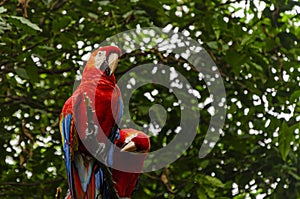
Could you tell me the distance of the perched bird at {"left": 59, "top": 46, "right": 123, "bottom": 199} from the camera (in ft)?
4.35

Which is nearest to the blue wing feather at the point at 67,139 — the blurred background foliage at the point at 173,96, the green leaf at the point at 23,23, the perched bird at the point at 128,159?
the perched bird at the point at 128,159

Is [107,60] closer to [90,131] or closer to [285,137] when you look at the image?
[90,131]

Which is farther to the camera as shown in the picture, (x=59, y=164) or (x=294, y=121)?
(x=59, y=164)

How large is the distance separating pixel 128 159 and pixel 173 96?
1.23 m

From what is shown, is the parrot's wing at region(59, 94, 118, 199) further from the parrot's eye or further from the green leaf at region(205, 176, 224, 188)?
the green leaf at region(205, 176, 224, 188)

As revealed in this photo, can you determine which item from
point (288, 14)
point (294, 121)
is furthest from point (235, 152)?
point (288, 14)

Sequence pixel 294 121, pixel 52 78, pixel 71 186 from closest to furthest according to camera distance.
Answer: pixel 71 186, pixel 294 121, pixel 52 78

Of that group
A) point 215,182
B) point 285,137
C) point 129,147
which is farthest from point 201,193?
point 129,147

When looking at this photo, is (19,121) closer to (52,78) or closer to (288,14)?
(52,78)

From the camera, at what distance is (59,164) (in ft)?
7.91

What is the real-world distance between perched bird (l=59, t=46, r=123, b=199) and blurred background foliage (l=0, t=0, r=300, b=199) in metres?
0.85

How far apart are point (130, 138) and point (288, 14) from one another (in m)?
1.81

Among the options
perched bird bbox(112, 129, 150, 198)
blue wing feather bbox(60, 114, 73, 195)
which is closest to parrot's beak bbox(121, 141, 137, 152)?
perched bird bbox(112, 129, 150, 198)

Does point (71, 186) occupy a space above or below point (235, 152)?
above
